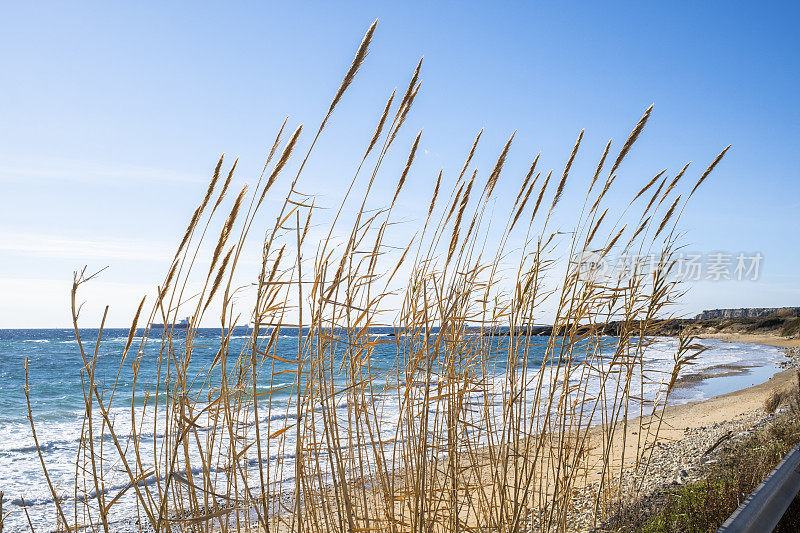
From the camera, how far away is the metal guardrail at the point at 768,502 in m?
1.67

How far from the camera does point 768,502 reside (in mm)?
Result: 1961

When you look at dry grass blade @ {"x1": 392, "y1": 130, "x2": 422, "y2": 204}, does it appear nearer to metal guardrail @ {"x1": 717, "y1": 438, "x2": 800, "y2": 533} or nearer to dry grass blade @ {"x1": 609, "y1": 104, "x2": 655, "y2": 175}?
dry grass blade @ {"x1": 609, "y1": 104, "x2": 655, "y2": 175}

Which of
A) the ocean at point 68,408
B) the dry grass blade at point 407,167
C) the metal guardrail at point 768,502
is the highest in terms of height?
the dry grass blade at point 407,167

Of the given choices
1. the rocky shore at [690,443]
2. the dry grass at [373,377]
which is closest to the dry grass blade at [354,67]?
the dry grass at [373,377]

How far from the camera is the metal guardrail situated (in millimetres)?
1675

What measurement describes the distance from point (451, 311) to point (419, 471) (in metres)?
0.49

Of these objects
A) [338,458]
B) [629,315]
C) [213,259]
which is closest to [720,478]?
[629,315]

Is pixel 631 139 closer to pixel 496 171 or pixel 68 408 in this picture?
pixel 496 171

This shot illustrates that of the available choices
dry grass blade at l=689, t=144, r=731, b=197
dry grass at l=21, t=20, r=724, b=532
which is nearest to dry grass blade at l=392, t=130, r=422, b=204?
dry grass at l=21, t=20, r=724, b=532

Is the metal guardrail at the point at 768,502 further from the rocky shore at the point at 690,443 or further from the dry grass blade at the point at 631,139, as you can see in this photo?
the dry grass blade at the point at 631,139

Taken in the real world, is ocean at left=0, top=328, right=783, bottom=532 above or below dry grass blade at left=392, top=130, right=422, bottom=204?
below

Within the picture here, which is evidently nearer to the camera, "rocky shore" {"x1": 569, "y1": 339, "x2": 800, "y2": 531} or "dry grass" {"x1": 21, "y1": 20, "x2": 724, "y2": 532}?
"dry grass" {"x1": 21, "y1": 20, "x2": 724, "y2": 532}

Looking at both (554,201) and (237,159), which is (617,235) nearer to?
(554,201)

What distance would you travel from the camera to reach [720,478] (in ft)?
10.8
